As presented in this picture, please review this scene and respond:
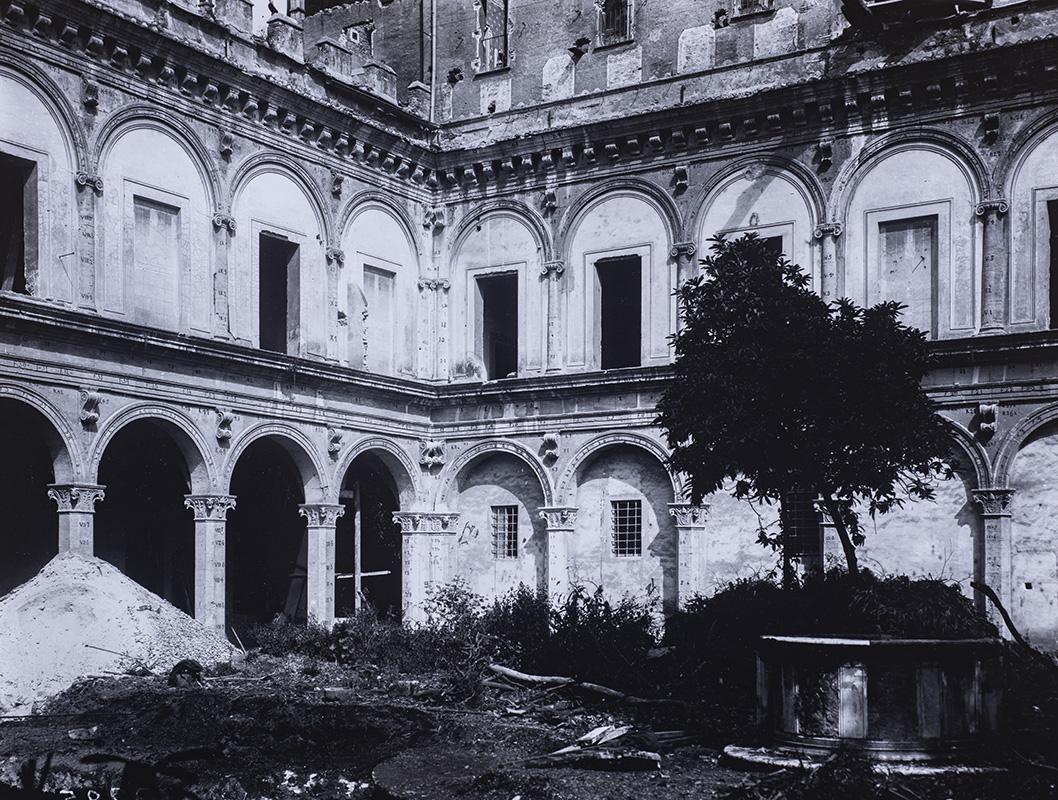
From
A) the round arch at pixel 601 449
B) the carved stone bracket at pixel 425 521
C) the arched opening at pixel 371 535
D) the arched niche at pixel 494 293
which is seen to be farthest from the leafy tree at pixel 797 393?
the arched opening at pixel 371 535

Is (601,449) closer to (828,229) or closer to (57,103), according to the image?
(828,229)

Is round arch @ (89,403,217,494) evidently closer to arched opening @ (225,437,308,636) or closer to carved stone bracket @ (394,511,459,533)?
arched opening @ (225,437,308,636)

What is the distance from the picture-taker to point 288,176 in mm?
23031

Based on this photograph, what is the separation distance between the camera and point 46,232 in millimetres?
18891

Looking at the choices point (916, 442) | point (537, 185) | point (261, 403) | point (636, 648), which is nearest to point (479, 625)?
point (636, 648)

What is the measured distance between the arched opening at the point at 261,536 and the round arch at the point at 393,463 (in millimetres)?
1492

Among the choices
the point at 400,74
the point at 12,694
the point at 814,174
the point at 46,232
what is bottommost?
the point at 12,694

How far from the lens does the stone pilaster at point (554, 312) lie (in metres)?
24.6

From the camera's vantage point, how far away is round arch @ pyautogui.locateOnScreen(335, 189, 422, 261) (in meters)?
24.0

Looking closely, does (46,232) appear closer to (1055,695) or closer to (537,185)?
(537,185)

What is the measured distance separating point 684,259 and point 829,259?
101 inches

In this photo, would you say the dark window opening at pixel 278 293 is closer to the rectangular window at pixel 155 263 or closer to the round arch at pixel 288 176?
the round arch at pixel 288 176

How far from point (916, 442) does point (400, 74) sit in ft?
54.1

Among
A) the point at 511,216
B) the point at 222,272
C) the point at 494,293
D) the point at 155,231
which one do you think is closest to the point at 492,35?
the point at 511,216
